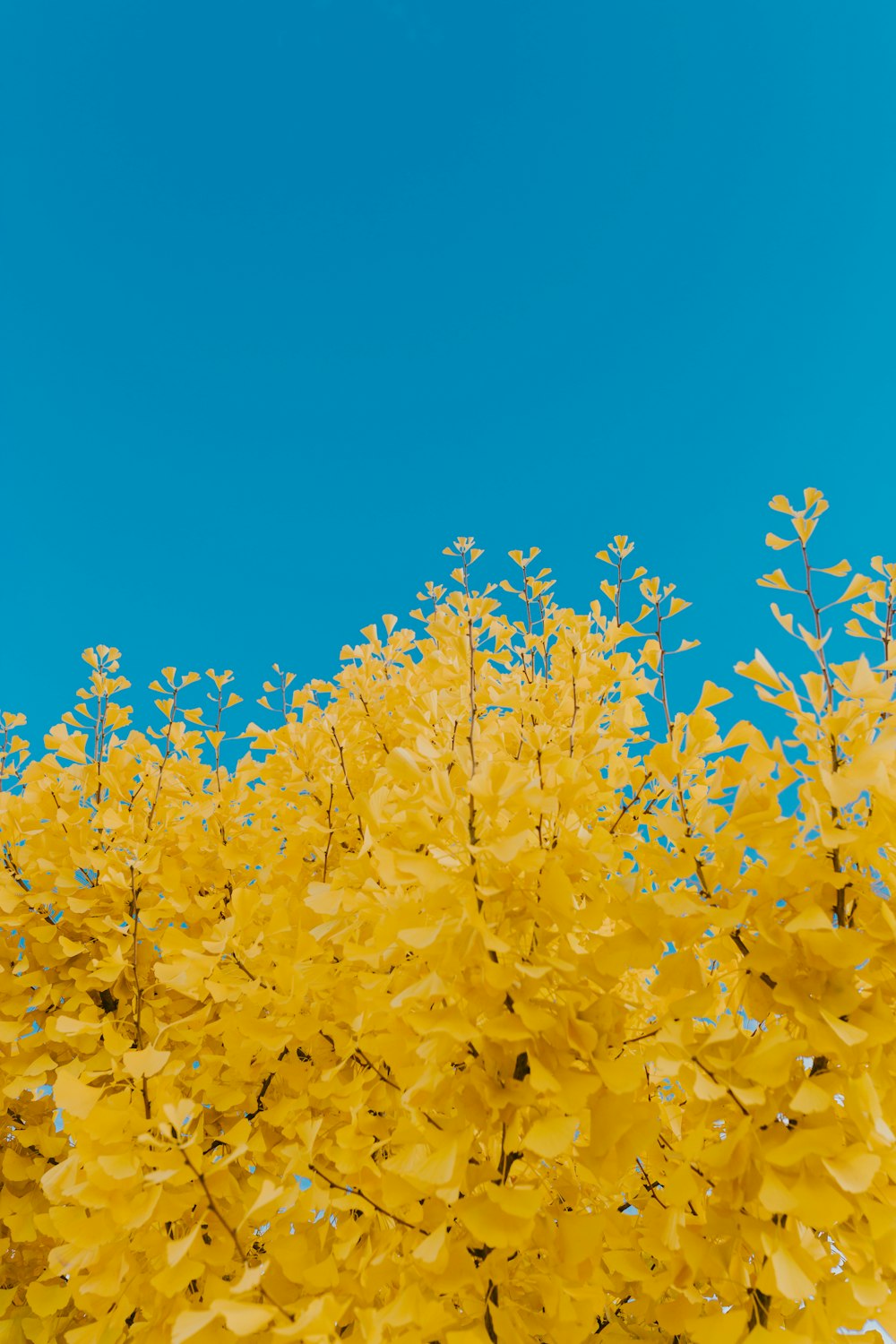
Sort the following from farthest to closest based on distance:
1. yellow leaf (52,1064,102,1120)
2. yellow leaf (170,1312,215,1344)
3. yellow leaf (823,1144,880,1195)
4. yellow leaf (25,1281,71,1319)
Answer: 1. yellow leaf (25,1281,71,1319)
2. yellow leaf (52,1064,102,1120)
3. yellow leaf (170,1312,215,1344)
4. yellow leaf (823,1144,880,1195)

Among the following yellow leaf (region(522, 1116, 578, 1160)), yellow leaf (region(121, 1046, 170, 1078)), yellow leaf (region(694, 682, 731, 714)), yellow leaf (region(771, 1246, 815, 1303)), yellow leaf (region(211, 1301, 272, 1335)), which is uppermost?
yellow leaf (region(694, 682, 731, 714))

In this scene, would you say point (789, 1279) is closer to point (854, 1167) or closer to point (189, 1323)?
point (854, 1167)

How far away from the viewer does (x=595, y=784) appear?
2.22 metres

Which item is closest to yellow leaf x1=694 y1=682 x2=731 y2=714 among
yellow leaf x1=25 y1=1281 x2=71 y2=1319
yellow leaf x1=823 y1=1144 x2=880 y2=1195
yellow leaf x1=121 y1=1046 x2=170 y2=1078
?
yellow leaf x1=823 y1=1144 x2=880 y2=1195

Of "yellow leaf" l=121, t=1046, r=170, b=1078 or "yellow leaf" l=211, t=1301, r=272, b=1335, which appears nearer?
"yellow leaf" l=211, t=1301, r=272, b=1335

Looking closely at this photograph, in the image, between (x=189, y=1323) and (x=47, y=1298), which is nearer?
(x=189, y=1323)

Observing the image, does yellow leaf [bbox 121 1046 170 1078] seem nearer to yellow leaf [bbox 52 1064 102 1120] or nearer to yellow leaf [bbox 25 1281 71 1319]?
yellow leaf [bbox 52 1064 102 1120]

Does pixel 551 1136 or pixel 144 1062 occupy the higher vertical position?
pixel 144 1062

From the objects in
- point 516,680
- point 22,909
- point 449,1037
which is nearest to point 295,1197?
point 449,1037

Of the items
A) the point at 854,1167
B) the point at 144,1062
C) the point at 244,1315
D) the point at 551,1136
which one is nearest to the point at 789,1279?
the point at 854,1167

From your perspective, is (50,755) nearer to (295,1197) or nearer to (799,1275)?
(295,1197)

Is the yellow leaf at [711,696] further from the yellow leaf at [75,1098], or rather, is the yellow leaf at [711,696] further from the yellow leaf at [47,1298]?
the yellow leaf at [47,1298]

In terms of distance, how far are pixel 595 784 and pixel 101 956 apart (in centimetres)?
231

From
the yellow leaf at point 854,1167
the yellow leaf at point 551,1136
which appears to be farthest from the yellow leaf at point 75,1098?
the yellow leaf at point 854,1167
